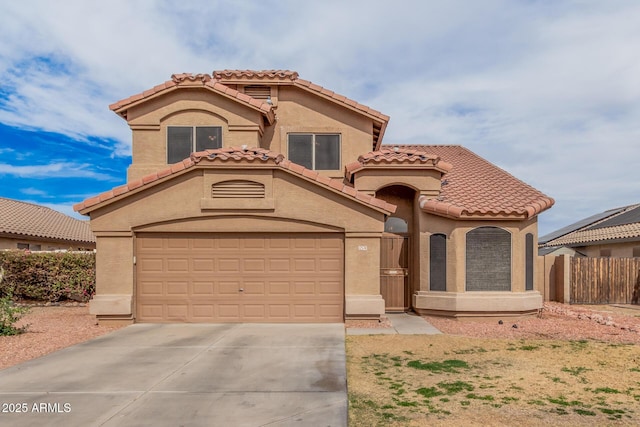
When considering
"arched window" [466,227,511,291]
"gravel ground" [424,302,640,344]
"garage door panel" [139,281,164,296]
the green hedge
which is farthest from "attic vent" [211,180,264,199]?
the green hedge

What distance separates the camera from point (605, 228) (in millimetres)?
27859

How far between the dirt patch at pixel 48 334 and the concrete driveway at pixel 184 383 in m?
0.49

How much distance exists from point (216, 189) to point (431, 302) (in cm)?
681

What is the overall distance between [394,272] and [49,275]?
12972 millimetres

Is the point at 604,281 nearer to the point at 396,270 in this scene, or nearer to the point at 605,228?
the point at 396,270

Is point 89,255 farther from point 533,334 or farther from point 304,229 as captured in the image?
point 533,334

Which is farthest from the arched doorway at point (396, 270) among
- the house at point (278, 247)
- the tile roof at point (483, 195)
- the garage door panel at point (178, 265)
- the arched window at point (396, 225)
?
the garage door panel at point (178, 265)

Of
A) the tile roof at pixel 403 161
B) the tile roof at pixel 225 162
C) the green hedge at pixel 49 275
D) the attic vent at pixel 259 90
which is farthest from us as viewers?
the green hedge at pixel 49 275

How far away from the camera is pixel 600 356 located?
9.20m

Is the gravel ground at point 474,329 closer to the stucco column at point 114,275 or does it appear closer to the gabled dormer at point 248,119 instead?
the stucco column at point 114,275

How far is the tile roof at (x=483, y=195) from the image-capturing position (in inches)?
517

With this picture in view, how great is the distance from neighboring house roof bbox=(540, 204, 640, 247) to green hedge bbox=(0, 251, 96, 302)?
24.1 metres

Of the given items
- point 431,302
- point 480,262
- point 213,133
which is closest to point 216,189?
point 213,133

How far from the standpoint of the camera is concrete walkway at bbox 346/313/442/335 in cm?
1147
